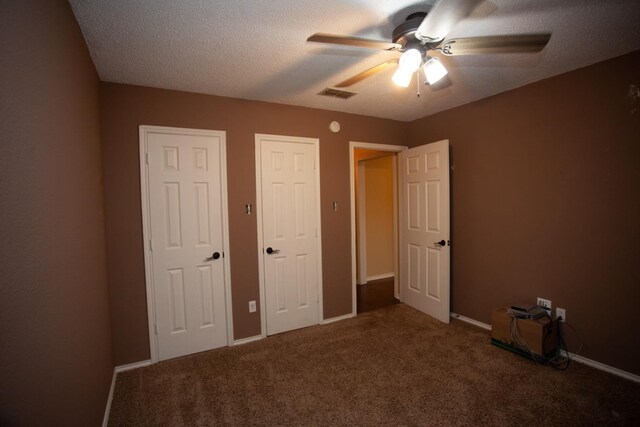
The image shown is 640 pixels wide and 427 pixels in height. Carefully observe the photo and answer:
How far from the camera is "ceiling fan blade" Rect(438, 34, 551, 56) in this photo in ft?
4.57

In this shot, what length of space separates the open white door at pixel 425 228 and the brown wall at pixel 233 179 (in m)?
0.62

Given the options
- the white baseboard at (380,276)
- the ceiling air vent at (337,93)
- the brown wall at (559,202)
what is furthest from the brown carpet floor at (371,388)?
the ceiling air vent at (337,93)

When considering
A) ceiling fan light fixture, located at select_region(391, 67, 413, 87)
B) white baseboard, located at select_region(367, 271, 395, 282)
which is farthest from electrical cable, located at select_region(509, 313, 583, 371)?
white baseboard, located at select_region(367, 271, 395, 282)

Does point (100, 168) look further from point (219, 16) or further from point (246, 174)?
point (219, 16)

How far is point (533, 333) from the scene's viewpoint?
2.54 meters

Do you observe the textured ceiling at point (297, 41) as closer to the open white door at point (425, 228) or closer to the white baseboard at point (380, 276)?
the open white door at point (425, 228)

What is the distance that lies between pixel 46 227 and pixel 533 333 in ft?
11.2

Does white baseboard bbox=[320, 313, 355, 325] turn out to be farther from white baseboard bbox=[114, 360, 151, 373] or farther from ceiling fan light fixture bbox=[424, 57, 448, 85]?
ceiling fan light fixture bbox=[424, 57, 448, 85]

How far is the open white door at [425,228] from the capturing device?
3348 millimetres

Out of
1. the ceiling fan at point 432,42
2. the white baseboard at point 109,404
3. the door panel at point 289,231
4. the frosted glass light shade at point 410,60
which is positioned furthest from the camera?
the door panel at point 289,231

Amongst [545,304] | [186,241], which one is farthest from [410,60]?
[545,304]

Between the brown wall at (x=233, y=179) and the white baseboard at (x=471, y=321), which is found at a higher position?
the brown wall at (x=233, y=179)

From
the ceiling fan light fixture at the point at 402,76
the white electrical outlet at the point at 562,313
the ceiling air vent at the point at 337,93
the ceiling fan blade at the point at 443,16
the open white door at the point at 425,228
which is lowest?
the white electrical outlet at the point at 562,313

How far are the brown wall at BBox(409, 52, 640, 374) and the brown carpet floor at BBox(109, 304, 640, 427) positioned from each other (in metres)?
0.51
